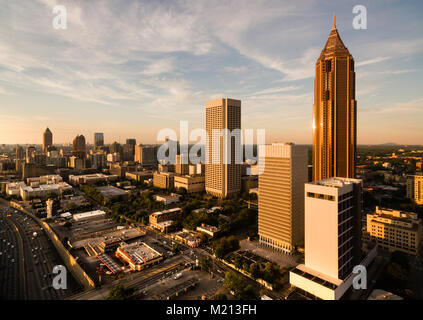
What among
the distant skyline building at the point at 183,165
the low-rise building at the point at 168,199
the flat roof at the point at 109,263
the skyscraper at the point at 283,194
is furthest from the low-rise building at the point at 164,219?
the distant skyline building at the point at 183,165

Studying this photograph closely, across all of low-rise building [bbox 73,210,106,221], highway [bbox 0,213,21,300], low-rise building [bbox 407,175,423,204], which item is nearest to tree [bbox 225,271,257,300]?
highway [bbox 0,213,21,300]

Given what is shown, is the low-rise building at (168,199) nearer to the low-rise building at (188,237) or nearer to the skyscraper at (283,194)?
the low-rise building at (188,237)

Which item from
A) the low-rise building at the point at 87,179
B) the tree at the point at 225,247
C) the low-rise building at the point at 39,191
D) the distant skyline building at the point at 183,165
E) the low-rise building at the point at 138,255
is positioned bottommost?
the low-rise building at the point at 138,255

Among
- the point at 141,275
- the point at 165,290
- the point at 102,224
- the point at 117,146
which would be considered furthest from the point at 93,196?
the point at 117,146

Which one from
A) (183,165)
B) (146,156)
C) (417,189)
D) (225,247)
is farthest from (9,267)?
(146,156)

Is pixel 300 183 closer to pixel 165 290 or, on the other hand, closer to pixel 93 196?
pixel 165 290

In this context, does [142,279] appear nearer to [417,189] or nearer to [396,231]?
[396,231]

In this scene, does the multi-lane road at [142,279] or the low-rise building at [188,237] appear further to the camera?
the low-rise building at [188,237]
